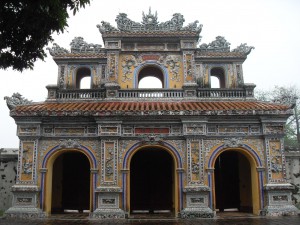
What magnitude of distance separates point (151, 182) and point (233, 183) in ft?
13.0

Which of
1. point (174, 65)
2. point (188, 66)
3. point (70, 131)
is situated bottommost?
point (70, 131)

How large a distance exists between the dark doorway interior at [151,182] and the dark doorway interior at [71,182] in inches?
88.3

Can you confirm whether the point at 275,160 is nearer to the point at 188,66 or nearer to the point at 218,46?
the point at 188,66

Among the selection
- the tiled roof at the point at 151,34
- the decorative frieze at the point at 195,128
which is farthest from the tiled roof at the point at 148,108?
the tiled roof at the point at 151,34

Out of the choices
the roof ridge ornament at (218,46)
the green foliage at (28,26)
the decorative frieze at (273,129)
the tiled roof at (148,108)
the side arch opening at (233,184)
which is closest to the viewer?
the green foliage at (28,26)

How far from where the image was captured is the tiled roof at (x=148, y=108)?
13852mm

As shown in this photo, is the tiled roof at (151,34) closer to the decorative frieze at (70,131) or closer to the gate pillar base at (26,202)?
the decorative frieze at (70,131)

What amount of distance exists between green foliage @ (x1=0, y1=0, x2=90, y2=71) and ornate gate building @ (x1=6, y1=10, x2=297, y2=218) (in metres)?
7.12

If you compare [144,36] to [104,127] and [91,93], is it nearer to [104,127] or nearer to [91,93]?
[91,93]

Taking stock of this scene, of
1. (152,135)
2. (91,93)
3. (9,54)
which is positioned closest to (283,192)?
(152,135)

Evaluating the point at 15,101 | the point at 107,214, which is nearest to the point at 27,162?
the point at 15,101

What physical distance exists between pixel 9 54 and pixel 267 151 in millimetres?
10999

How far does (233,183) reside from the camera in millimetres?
16312

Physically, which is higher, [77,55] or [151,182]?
[77,55]
